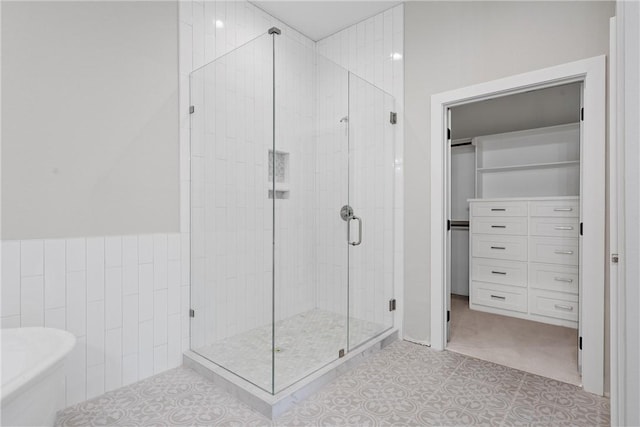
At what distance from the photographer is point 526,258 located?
354cm

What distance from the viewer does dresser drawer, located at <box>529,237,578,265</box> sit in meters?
3.27

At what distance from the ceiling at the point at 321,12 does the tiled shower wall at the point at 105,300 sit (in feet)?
6.98

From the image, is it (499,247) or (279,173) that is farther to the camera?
(499,247)

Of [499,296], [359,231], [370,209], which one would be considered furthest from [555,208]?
[359,231]

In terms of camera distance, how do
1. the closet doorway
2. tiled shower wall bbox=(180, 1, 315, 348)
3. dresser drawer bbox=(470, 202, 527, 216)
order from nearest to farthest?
tiled shower wall bbox=(180, 1, 315, 348), the closet doorway, dresser drawer bbox=(470, 202, 527, 216)

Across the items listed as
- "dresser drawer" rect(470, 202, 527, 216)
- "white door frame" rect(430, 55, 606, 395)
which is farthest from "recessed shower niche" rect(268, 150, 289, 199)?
"dresser drawer" rect(470, 202, 527, 216)

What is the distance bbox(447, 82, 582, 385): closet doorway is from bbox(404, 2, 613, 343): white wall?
552mm

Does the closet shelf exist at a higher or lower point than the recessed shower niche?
higher

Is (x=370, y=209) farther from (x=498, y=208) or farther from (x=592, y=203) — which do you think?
(x=498, y=208)

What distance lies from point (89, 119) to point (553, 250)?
13.4 feet

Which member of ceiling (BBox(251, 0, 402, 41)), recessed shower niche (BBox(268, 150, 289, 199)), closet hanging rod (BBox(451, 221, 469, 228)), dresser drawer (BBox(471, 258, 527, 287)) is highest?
ceiling (BBox(251, 0, 402, 41))

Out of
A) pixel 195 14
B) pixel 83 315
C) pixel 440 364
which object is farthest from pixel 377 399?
pixel 195 14

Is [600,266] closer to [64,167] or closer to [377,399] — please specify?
[377,399]

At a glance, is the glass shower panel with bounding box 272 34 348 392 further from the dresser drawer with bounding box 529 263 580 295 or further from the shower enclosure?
the dresser drawer with bounding box 529 263 580 295
